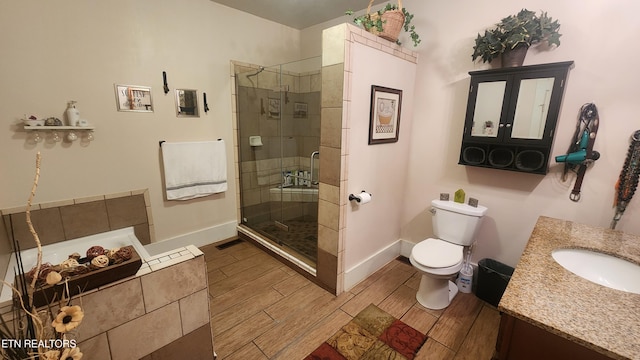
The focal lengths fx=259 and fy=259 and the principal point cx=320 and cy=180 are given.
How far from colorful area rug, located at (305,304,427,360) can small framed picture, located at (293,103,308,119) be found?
1970 millimetres

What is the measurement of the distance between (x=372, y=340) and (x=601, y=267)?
1351 mm

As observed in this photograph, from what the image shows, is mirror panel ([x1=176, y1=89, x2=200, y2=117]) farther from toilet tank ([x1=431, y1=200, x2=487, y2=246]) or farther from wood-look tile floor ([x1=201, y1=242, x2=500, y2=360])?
toilet tank ([x1=431, y1=200, x2=487, y2=246])

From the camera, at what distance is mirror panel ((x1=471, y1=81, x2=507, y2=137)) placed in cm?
197

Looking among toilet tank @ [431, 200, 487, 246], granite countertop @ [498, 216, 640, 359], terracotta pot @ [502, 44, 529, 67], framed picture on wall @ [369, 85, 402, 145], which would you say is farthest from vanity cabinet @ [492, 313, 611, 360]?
terracotta pot @ [502, 44, 529, 67]

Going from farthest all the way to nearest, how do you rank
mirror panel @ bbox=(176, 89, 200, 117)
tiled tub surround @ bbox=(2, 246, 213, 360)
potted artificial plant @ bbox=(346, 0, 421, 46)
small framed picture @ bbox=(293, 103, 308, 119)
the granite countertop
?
small framed picture @ bbox=(293, 103, 308, 119)
mirror panel @ bbox=(176, 89, 200, 117)
potted artificial plant @ bbox=(346, 0, 421, 46)
tiled tub surround @ bbox=(2, 246, 213, 360)
the granite countertop

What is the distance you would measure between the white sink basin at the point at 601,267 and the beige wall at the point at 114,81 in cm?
297

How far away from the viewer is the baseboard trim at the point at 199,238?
2613 mm

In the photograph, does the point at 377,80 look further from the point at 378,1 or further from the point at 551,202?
the point at 551,202

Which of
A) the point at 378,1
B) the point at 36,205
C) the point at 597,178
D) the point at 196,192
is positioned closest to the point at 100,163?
the point at 36,205

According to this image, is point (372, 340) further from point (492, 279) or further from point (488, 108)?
point (488, 108)

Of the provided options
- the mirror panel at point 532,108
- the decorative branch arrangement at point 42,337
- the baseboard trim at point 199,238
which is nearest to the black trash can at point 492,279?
the mirror panel at point 532,108

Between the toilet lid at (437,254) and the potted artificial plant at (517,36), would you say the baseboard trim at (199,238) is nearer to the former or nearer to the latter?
the toilet lid at (437,254)

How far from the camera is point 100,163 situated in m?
2.18

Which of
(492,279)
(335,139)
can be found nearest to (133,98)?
(335,139)
